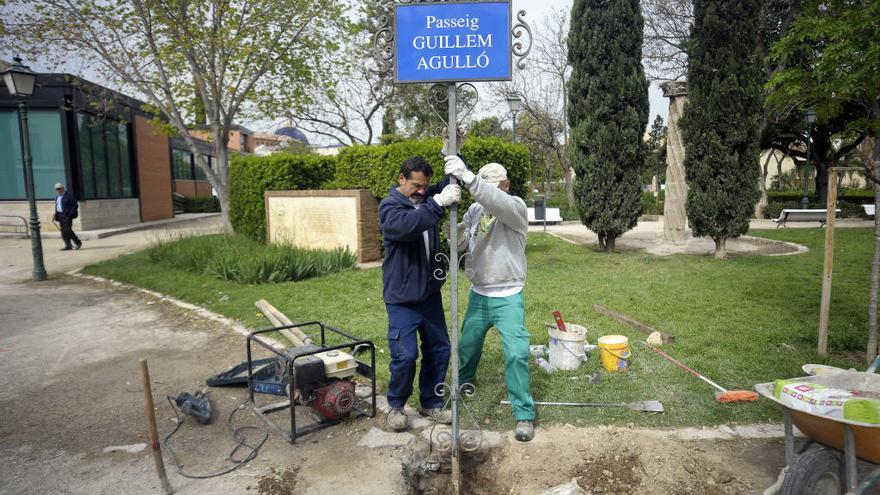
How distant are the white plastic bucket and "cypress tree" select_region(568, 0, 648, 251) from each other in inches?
337

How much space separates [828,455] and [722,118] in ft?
33.3

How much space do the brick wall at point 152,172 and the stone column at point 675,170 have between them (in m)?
A: 21.0

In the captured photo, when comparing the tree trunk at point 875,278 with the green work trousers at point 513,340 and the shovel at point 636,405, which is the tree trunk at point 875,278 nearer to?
the shovel at point 636,405

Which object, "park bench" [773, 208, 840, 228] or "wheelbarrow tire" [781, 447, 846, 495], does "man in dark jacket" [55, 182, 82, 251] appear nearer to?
"wheelbarrow tire" [781, 447, 846, 495]

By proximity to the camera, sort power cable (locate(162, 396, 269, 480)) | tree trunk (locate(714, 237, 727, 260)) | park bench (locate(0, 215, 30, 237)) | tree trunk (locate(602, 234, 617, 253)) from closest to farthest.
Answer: power cable (locate(162, 396, 269, 480))
tree trunk (locate(714, 237, 727, 260))
tree trunk (locate(602, 234, 617, 253))
park bench (locate(0, 215, 30, 237))

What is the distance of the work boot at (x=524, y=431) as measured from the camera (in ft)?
12.3

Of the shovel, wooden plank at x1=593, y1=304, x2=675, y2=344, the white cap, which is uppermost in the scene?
the white cap

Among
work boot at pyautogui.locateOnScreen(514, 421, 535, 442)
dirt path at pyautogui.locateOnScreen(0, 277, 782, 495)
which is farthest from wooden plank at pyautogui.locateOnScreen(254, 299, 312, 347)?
work boot at pyautogui.locateOnScreen(514, 421, 535, 442)

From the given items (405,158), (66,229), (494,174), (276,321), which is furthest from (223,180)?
(494,174)

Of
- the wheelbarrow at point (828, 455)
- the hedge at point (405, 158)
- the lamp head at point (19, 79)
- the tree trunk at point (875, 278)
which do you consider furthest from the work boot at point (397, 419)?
the lamp head at point (19, 79)

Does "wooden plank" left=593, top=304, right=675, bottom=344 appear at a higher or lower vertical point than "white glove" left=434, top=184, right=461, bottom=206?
lower

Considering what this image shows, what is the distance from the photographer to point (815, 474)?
2760 millimetres

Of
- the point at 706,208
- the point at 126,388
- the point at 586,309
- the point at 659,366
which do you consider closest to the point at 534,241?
the point at 706,208

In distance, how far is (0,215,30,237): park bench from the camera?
1888 cm
